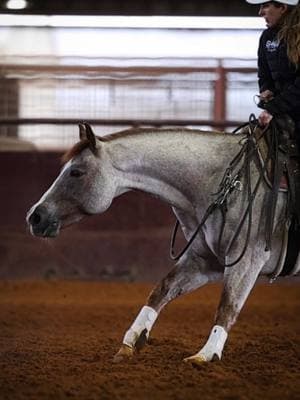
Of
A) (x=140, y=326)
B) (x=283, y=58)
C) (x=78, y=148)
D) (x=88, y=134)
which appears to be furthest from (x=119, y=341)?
(x=283, y=58)

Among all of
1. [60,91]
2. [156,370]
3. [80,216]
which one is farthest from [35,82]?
[156,370]

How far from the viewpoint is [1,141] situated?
33.1ft

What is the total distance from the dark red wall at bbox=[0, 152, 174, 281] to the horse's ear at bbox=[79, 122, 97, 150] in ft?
15.3

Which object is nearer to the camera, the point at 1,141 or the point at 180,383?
the point at 180,383

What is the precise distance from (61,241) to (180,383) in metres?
5.47

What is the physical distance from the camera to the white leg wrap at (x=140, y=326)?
5.41 meters

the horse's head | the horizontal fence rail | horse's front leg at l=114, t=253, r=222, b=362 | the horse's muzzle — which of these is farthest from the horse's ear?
the horizontal fence rail

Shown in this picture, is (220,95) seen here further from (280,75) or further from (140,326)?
(140,326)

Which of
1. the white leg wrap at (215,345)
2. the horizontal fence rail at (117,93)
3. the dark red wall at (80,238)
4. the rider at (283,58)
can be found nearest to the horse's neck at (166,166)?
the rider at (283,58)

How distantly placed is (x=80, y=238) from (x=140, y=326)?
462 centimetres

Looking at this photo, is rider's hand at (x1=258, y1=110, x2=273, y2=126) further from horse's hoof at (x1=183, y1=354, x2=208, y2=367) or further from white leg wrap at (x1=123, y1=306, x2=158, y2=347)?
horse's hoof at (x1=183, y1=354, x2=208, y2=367)

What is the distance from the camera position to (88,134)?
5.28 m

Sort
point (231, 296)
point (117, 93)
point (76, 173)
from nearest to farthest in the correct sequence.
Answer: point (231, 296) < point (76, 173) < point (117, 93)

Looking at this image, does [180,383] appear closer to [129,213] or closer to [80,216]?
[80,216]
